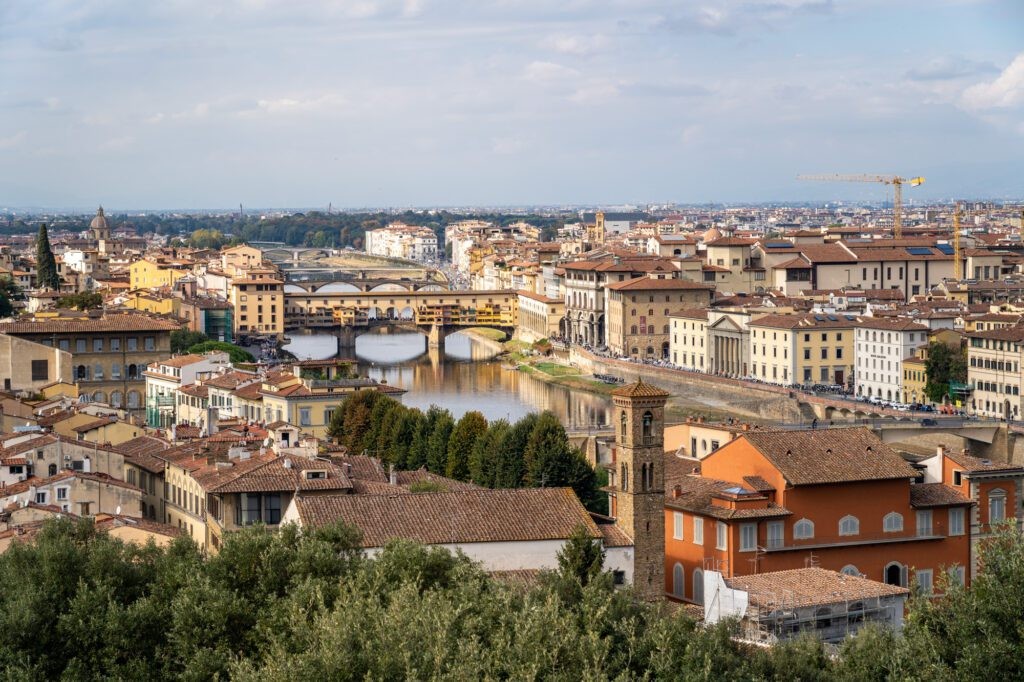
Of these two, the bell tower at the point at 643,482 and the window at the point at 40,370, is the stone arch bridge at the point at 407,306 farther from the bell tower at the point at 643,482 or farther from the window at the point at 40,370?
the bell tower at the point at 643,482

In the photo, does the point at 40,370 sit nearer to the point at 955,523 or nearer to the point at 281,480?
the point at 281,480

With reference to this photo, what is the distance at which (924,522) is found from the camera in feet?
54.9

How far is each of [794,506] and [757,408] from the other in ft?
72.0

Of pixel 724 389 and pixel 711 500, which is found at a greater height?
pixel 711 500

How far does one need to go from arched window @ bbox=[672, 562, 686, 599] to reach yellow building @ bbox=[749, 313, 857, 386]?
2413cm

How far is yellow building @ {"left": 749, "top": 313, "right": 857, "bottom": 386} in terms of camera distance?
39781 millimetres

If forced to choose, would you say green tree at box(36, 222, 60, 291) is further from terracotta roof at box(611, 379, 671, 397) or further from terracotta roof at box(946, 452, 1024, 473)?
terracotta roof at box(611, 379, 671, 397)

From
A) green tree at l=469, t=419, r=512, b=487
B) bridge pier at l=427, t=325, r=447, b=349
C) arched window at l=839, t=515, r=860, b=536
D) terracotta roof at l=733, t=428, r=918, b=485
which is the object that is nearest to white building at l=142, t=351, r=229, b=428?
green tree at l=469, t=419, r=512, b=487

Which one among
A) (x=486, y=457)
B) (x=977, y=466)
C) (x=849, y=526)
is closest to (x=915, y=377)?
(x=486, y=457)

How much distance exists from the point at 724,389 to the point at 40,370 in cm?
1628

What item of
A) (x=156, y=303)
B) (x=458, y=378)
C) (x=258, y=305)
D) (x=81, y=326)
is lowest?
(x=458, y=378)

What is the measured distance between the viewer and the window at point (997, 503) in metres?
17.2

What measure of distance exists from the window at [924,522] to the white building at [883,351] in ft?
66.9

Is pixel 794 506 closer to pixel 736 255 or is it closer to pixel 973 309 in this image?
pixel 973 309
